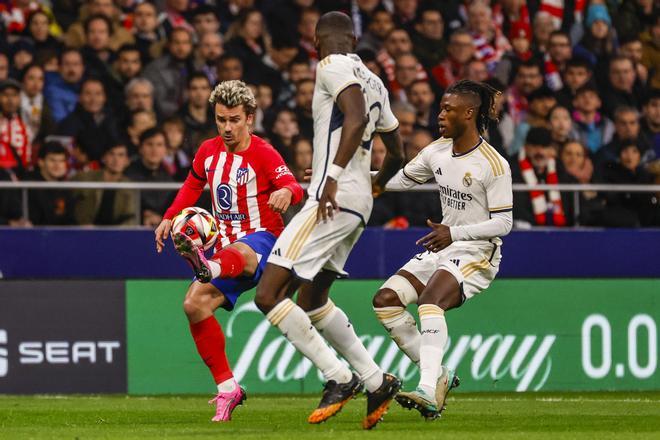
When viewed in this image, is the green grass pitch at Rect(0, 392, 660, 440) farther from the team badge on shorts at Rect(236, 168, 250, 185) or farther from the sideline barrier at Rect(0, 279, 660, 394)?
the team badge on shorts at Rect(236, 168, 250, 185)

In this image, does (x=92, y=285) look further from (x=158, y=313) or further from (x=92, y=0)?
(x=92, y=0)

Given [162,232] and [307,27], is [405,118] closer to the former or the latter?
[307,27]

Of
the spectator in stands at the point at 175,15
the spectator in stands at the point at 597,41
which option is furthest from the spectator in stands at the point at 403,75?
the spectator in stands at the point at 597,41

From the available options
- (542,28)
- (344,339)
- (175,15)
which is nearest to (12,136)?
(175,15)

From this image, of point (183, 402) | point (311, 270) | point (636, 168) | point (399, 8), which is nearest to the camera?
point (311, 270)

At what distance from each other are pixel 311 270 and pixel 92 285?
5354mm

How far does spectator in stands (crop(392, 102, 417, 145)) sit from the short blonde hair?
4.70m

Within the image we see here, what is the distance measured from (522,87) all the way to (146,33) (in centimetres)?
396

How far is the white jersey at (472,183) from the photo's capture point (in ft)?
28.8

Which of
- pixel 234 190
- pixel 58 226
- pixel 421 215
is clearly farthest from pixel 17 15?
pixel 234 190

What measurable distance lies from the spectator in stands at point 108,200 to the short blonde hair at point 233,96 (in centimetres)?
394

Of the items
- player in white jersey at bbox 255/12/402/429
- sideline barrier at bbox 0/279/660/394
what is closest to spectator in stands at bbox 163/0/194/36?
sideline barrier at bbox 0/279/660/394

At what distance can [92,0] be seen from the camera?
14297 mm

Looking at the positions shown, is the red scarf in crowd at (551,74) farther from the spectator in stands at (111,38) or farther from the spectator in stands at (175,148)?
the spectator in stands at (111,38)
